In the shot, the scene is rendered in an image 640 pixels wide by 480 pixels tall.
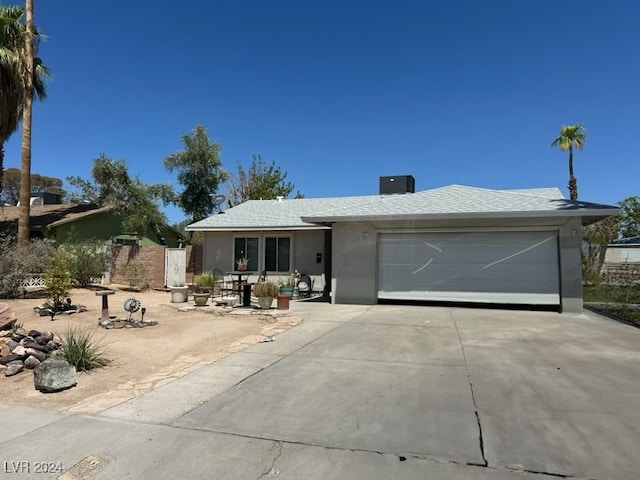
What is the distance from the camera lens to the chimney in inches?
787

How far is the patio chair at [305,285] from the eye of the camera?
17109 mm

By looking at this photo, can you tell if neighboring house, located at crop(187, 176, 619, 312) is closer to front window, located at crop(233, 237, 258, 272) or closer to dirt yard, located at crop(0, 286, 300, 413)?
dirt yard, located at crop(0, 286, 300, 413)

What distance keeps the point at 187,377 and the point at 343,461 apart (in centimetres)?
315

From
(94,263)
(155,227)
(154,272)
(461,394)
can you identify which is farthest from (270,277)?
(461,394)

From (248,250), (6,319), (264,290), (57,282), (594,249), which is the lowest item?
(6,319)

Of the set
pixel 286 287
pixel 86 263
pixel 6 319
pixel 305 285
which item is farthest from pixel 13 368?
pixel 86 263

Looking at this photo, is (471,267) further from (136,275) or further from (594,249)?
(136,275)

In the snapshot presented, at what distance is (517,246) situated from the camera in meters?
12.7

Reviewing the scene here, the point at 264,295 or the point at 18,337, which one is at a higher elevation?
the point at 264,295

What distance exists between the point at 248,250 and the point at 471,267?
9.24 meters

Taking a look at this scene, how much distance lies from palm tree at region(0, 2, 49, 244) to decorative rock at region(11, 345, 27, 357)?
15.0m

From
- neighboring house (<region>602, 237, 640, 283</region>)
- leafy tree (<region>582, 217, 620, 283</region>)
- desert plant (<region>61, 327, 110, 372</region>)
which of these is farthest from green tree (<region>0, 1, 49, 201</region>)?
neighboring house (<region>602, 237, 640, 283</region>)

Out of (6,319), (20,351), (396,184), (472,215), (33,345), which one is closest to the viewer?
(20,351)

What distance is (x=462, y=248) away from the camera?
13195 mm
